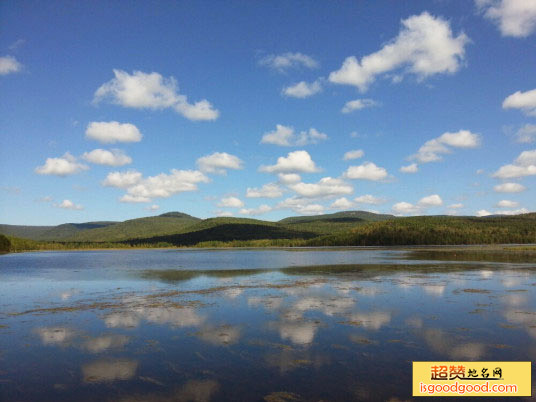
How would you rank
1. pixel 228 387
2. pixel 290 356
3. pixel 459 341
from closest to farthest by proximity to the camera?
pixel 228 387 < pixel 290 356 < pixel 459 341

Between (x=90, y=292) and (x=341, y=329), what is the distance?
28.2 metres

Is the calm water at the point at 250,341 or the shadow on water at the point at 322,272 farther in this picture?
the shadow on water at the point at 322,272

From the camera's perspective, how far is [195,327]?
855 inches

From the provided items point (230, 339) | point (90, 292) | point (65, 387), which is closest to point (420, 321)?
point (230, 339)

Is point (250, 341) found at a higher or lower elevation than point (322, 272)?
higher

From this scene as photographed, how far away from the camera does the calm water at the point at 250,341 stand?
1313cm

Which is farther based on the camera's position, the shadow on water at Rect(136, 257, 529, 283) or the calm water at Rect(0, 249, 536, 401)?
the shadow on water at Rect(136, 257, 529, 283)

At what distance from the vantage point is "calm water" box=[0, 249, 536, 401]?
1313cm

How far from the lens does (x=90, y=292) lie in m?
37.8

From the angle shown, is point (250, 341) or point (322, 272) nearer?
point (250, 341)

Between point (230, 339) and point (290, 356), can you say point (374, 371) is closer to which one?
point (290, 356)

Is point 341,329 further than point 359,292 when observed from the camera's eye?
No

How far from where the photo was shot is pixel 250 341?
736 inches

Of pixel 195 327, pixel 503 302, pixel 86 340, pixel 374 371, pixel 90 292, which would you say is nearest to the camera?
pixel 374 371
